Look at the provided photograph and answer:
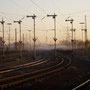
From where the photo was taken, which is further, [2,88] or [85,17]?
[85,17]

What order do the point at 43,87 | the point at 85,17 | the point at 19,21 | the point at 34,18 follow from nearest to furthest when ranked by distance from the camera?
the point at 43,87
the point at 34,18
the point at 19,21
the point at 85,17

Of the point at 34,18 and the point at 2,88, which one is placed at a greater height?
the point at 34,18

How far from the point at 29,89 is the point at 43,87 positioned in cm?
118

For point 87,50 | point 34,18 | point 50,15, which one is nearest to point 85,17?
point 87,50

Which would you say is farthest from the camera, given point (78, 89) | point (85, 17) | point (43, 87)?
point (85, 17)

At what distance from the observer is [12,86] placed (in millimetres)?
11438

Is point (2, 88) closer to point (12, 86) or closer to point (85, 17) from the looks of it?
point (12, 86)

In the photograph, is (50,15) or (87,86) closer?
(87,86)

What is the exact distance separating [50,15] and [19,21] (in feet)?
27.1

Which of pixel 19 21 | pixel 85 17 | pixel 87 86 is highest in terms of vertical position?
pixel 85 17

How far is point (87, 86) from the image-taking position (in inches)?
464

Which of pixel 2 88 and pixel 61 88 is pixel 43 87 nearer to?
pixel 61 88

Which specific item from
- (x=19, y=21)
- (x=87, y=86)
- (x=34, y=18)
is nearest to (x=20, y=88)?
(x=87, y=86)

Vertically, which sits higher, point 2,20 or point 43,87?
point 2,20
